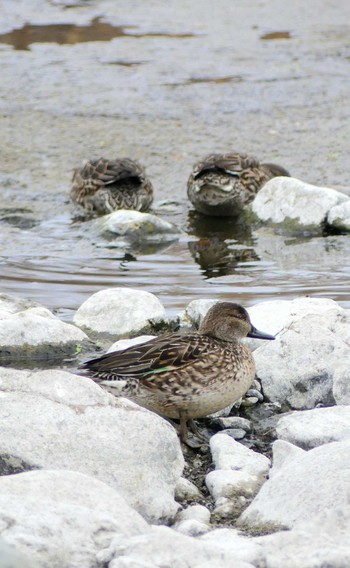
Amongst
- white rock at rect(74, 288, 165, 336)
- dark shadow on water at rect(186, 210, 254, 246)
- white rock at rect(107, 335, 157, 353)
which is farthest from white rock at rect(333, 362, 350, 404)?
dark shadow on water at rect(186, 210, 254, 246)

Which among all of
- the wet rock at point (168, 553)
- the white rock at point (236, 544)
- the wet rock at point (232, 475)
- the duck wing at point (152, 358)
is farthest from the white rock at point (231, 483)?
the wet rock at point (168, 553)

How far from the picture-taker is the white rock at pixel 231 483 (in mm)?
5113

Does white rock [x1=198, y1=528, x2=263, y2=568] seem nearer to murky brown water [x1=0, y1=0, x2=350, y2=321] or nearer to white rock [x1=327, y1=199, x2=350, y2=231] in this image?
murky brown water [x1=0, y1=0, x2=350, y2=321]

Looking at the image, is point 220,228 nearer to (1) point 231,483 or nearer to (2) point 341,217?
(2) point 341,217

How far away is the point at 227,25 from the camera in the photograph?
18500mm

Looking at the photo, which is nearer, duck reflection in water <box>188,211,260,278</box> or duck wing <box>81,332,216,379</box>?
duck wing <box>81,332,216,379</box>

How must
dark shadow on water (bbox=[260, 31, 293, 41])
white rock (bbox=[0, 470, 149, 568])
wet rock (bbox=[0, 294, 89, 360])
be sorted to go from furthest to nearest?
dark shadow on water (bbox=[260, 31, 293, 41]), wet rock (bbox=[0, 294, 89, 360]), white rock (bbox=[0, 470, 149, 568])

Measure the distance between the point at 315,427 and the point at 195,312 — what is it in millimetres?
2149

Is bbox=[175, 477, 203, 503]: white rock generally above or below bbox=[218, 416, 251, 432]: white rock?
above

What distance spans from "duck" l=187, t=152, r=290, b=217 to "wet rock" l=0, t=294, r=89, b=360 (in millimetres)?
4443

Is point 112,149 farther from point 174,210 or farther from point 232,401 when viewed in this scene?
point 232,401

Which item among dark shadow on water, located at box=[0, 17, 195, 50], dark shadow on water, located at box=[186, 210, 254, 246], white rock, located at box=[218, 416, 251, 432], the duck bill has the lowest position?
dark shadow on water, located at box=[186, 210, 254, 246]

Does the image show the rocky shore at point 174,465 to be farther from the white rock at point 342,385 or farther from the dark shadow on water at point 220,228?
the dark shadow on water at point 220,228

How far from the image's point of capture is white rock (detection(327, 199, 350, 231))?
10.4 m
